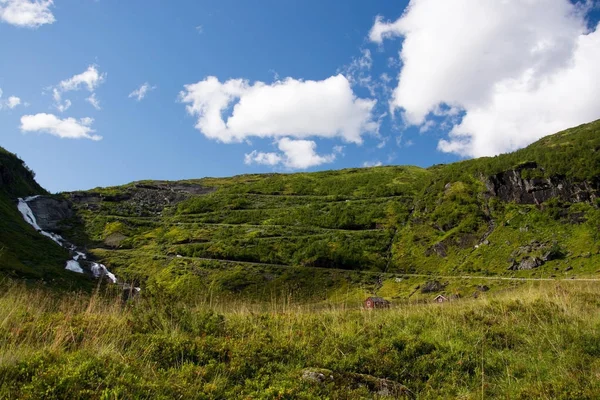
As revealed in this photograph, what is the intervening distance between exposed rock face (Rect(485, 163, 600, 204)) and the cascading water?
6545cm

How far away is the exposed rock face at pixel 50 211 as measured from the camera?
99.8 metres

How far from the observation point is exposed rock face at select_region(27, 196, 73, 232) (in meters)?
99.8

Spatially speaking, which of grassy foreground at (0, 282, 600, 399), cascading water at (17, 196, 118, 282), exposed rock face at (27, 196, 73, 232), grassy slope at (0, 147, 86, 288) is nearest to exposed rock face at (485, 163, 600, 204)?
grassy foreground at (0, 282, 600, 399)

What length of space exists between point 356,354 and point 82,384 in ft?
14.0

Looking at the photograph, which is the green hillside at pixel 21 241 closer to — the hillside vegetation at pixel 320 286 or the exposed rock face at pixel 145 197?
the hillside vegetation at pixel 320 286

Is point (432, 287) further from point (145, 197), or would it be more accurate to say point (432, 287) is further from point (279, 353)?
point (145, 197)

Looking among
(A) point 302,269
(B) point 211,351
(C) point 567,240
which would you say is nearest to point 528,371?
(B) point 211,351

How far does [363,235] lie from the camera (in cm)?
8306

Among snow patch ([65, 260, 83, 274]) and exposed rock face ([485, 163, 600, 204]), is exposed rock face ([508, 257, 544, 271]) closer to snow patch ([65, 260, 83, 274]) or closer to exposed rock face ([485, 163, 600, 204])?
exposed rock face ([485, 163, 600, 204])

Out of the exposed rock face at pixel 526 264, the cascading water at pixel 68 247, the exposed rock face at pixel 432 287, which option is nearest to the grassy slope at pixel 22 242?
the cascading water at pixel 68 247

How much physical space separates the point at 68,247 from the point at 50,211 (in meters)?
26.6

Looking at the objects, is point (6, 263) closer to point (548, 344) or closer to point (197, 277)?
point (197, 277)

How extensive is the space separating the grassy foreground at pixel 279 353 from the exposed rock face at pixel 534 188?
63076mm

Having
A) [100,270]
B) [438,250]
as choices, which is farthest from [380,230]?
[100,270]
